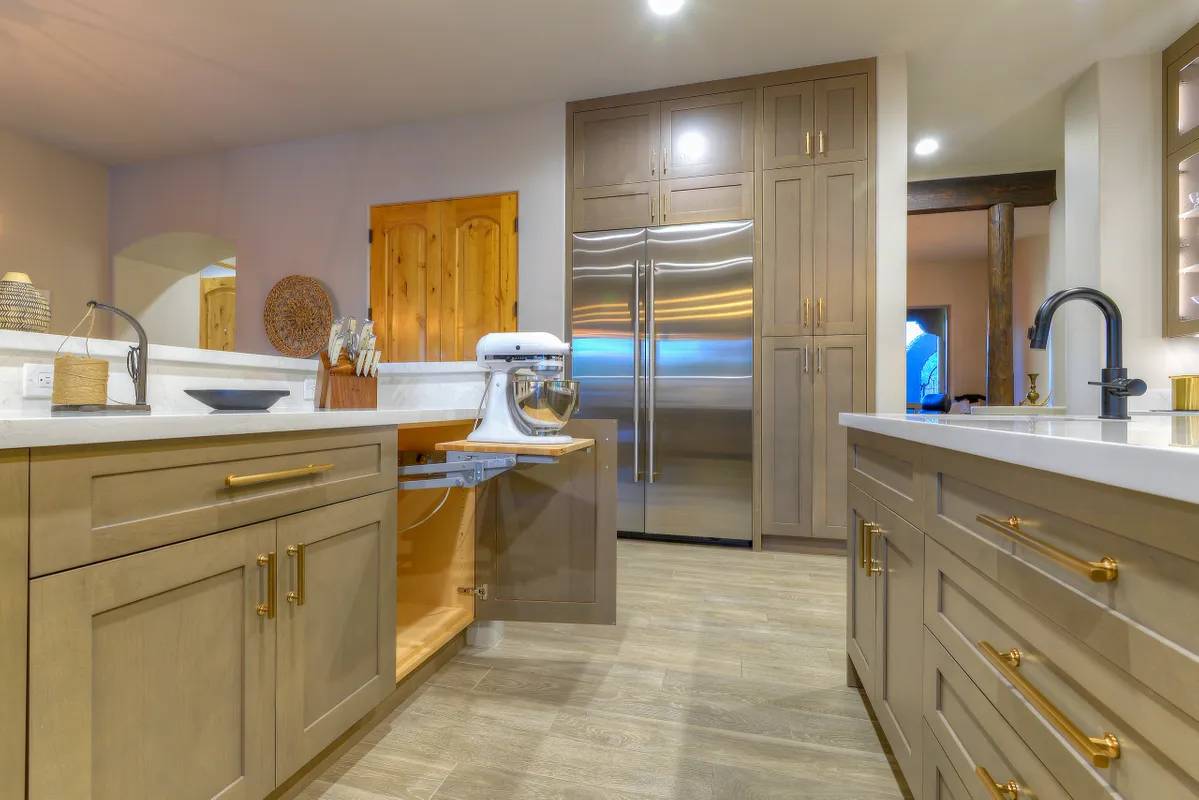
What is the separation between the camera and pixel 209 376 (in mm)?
2018

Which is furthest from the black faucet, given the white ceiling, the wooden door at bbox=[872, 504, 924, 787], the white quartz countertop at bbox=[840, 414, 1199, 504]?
the white ceiling

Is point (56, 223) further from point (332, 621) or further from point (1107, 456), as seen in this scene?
point (1107, 456)

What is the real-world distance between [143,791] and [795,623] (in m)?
2.08

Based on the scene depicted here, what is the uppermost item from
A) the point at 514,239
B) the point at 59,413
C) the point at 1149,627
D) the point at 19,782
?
the point at 514,239

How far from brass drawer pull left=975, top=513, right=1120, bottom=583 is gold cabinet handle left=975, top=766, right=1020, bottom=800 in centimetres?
31

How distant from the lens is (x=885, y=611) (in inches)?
51.0

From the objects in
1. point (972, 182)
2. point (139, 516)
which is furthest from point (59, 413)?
point (972, 182)

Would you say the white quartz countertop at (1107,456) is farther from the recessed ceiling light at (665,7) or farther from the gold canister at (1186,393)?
the recessed ceiling light at (665,7)

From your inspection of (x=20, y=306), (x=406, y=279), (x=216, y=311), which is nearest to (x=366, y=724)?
(x=20, y=306)

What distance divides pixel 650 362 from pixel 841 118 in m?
1.85

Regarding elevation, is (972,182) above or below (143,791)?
above

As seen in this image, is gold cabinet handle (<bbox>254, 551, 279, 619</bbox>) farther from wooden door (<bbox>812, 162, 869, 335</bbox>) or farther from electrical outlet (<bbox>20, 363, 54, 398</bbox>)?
wooden door (<bbox>812, 162, 869, 335</bbox>)

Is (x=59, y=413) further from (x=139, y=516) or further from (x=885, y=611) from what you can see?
(x=885, y=611)

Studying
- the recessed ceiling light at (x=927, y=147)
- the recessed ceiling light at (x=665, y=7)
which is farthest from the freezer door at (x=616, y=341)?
the recessed ceiling light at (x=927, y=147)
